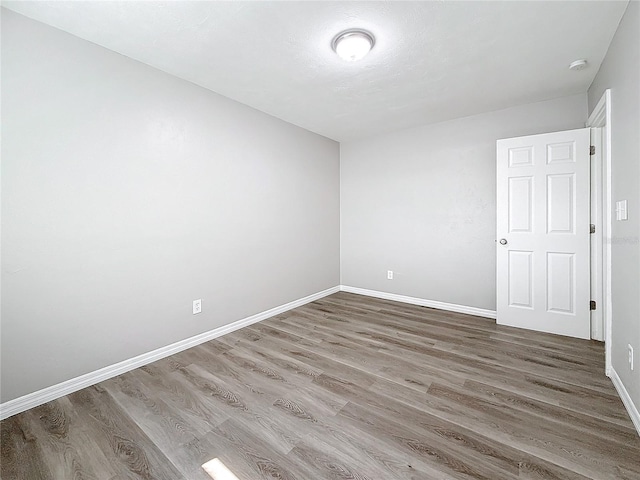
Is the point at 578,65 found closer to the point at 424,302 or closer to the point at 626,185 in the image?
the point at 626,185

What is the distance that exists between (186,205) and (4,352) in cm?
157

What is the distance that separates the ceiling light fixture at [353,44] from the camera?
6.59 ft

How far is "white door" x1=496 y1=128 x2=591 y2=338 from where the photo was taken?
286cm

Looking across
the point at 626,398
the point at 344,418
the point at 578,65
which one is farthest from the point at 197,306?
the point at 578,65

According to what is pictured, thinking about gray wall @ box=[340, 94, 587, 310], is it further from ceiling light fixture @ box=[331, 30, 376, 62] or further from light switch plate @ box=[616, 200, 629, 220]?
ceiling light fixture @ box=[331, 30, 376, 62]

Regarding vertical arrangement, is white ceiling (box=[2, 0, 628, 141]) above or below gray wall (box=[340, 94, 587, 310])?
above

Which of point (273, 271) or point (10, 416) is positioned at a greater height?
point (273, 271)

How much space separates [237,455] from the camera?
1.49 m

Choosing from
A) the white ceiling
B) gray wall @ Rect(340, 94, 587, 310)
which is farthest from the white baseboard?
the white ceiling

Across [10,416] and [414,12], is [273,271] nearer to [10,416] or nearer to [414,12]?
[10,416]

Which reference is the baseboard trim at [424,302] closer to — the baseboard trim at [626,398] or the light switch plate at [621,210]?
the baseboard trim at [626,398]

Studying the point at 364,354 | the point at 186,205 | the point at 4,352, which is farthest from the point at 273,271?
the point at 4,352

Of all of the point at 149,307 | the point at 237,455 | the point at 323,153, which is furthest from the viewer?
the point at 323,153

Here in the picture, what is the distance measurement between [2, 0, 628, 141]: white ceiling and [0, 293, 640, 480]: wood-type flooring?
8.27 feet
